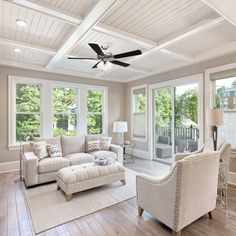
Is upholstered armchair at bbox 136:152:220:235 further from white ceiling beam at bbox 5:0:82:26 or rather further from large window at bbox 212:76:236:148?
white ceiling beam at bbox 5:0:82:26

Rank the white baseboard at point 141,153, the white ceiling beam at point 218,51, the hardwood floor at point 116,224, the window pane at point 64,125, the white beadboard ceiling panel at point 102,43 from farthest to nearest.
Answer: the white baseboard at point 141,153
the window pane at point 64,125
the white ceiling beam at point 218,51
the white beadboard ceiling panel at point 102,43
the hardwood floor at point 116,224

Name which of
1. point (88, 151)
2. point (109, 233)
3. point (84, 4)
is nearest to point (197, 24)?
point (84, 4)

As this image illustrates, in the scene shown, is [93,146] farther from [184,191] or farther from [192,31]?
[192,31]

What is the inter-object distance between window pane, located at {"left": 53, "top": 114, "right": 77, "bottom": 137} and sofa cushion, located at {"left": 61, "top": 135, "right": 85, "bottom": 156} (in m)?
0.91

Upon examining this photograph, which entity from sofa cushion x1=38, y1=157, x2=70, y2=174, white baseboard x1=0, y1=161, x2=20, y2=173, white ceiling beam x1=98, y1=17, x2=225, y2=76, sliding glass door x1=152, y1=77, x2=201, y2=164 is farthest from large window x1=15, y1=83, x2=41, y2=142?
sliding glass door x1=152, y1=77, x2=201, y2=164

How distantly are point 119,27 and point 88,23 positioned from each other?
22.8 inches

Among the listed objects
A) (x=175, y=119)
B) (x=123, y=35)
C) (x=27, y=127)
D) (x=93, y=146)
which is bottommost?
(x=93, y=146)

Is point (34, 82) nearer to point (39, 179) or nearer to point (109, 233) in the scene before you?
point (39, 179)

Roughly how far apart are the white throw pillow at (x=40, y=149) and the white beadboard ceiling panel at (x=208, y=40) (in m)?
3.63

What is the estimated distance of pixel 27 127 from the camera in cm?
490

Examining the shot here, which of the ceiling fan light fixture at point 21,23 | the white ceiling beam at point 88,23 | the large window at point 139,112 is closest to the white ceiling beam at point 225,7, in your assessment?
the white ceiling beam at point 88,23

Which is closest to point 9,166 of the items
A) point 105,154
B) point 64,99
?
point 64,99

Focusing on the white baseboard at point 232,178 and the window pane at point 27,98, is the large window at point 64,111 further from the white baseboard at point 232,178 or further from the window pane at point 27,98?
the white baseboard at point 232,178

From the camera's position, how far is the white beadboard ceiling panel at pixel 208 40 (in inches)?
118
